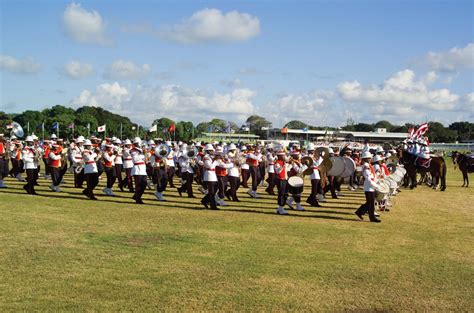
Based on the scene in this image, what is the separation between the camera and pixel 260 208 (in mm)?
15859

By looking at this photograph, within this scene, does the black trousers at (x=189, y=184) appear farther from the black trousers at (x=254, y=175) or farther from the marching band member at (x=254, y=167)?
the black trousers at (x=254, y=175)

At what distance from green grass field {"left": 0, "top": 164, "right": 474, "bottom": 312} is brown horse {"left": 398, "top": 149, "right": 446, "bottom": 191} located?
346 inches

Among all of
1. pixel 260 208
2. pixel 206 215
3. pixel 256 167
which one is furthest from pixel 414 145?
pixel 206 215

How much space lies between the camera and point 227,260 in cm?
878

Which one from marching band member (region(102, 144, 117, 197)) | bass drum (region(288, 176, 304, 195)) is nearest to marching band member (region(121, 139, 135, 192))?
marching band member (region(102, 144, 117, 197))

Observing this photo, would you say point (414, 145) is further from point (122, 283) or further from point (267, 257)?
point (122, 283)

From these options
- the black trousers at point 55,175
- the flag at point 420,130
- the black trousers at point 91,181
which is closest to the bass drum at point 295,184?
the black trousers at point 91,181

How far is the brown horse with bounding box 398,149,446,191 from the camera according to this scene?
2341 cm

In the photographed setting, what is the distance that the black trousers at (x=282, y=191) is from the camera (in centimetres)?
1451

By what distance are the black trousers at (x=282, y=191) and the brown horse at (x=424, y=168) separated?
11.2 metres

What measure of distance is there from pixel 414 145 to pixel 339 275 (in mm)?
17995

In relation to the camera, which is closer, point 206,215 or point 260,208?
point 206,215

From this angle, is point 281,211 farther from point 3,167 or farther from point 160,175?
point 3,167

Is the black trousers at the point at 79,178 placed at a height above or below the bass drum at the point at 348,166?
below
